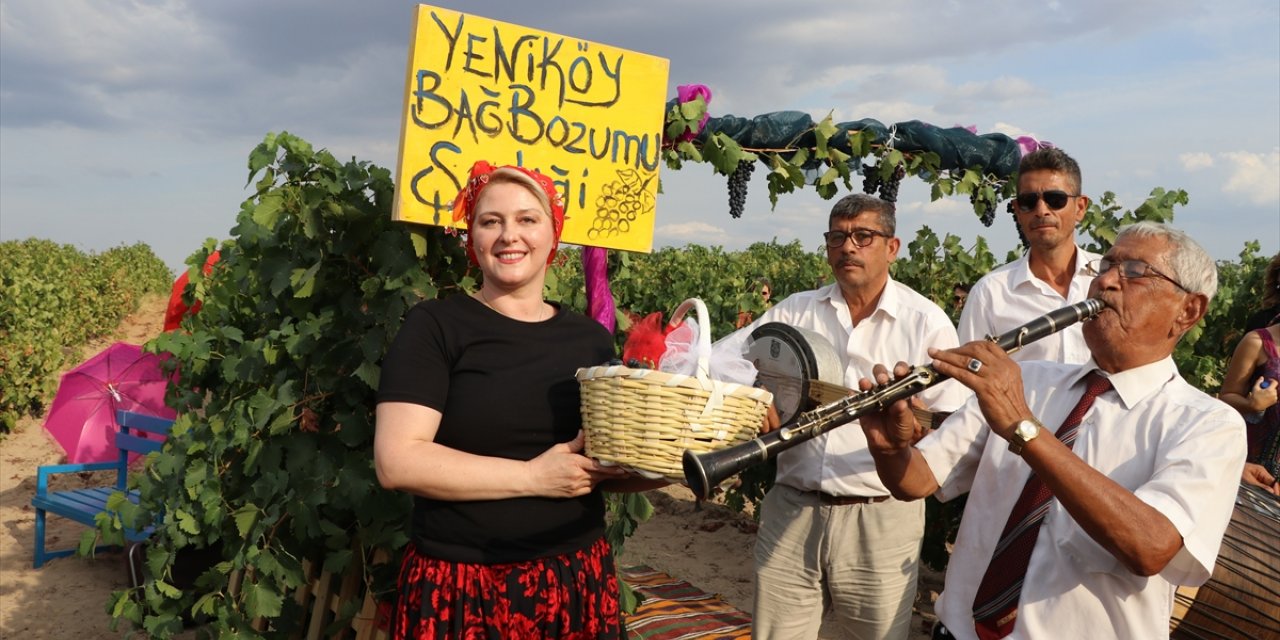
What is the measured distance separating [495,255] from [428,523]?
696 mm

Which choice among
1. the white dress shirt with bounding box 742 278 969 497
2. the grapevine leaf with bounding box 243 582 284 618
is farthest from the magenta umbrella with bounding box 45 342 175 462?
the white dress shirt with bounding box 742 278 969 497

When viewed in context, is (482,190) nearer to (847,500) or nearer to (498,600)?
(498,600)

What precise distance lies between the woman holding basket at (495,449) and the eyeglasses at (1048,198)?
2.23 m

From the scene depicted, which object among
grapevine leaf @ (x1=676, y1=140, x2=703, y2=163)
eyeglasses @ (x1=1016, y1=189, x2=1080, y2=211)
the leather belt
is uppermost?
grapevine leaf @ (x1=676, y1=140, x2=703, y2=163)

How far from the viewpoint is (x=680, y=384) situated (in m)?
2.03

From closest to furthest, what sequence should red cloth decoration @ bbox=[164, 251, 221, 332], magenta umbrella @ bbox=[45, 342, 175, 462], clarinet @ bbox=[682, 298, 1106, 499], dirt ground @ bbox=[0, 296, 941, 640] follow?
clarinet @ bbox=[682, 298, 1106, 499] < red cloth decoration @ bbox=[164, 251, 221, 332] < dirt ground @ bbox=[0, 296, 941, 640] < magenta umbrella @ bbox=[45, 342, 175, 462]

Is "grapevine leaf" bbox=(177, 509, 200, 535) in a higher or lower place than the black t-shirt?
lower

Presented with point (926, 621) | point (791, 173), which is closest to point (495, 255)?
point (791, 173)

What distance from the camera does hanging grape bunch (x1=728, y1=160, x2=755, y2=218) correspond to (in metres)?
4.33

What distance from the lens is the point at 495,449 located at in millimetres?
2287

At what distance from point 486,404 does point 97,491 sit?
637cm

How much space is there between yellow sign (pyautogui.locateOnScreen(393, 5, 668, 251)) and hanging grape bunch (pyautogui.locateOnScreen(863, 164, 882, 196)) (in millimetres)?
1581

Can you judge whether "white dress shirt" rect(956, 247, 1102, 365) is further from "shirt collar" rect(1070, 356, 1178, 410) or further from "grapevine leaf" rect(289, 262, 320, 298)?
"grapevine leaf" rect(289, 262, 320, 298)

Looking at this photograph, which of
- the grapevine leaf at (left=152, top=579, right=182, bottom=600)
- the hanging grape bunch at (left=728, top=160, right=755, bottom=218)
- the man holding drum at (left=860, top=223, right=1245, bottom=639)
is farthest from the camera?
the hanging grape bunch at (left=728, top=160, right=755, bottom=218)
